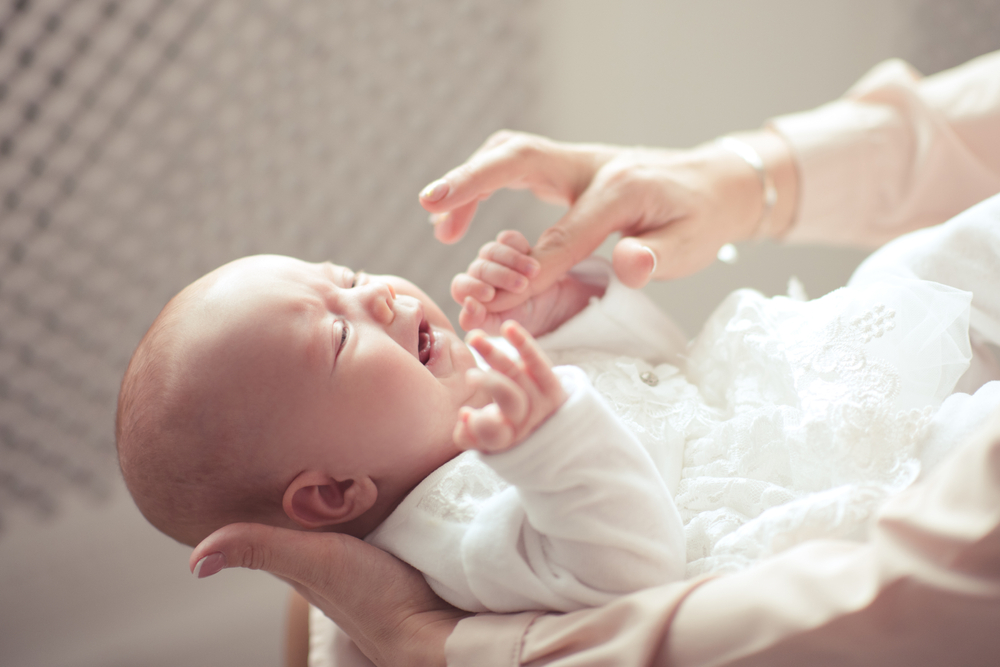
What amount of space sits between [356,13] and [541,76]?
539mm

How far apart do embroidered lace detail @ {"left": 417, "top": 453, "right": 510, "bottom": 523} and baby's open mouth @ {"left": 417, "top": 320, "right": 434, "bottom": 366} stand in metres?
0.13

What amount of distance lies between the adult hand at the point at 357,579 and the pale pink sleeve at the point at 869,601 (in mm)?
191

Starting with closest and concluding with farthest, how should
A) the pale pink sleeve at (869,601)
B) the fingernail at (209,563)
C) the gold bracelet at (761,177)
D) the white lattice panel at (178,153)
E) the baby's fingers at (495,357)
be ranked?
the pale pink sleeve at (869,601)
the baby's fingers at (495,357)
the fingernail at (209,563)
the gold bracelet at (761,177)
the white lattice panel at (178,153)

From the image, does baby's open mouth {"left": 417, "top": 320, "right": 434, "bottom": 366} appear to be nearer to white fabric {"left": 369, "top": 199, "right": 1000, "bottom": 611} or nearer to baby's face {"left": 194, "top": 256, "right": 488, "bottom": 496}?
baby's face {"left": 194, "top": 256, "right": 488, "bottom": 496}

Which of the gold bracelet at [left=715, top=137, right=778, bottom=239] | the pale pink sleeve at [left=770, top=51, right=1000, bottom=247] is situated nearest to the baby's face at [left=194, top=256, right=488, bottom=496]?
the gold bracelet at [left=715, top=137, right=778, bottom=239]

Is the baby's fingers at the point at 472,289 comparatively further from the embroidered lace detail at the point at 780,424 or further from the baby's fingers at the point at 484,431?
the baby's fingers at the point at 484,431

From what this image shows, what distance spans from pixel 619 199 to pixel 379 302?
381 mm

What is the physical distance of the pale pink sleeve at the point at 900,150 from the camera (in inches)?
46.4

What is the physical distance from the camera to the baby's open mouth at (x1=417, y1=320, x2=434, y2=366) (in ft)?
2.64

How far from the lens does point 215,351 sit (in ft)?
2.31

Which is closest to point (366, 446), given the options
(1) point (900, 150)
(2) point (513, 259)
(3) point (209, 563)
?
(3) point (209, 563)

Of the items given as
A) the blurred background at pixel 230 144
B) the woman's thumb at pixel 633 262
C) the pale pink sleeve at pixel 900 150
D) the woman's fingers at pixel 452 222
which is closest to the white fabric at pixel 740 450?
the woman's thumb at pixel 633 262

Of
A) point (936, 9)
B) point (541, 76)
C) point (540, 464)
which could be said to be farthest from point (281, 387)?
point (936, 9)

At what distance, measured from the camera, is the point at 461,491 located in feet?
2.42
